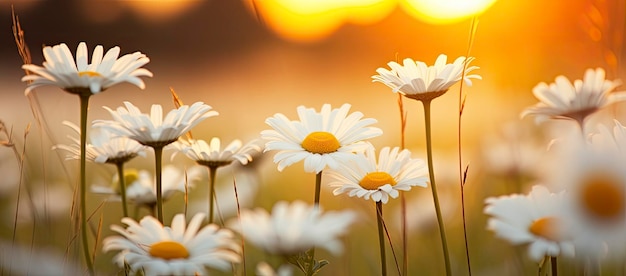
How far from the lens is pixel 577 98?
1.01 meters

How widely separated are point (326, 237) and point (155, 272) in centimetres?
18

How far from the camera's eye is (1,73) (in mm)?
7082

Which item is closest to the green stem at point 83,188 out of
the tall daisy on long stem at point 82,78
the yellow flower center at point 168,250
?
the tall daisy on long stem at point 82,78

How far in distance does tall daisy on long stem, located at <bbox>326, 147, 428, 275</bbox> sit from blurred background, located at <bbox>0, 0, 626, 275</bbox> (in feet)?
0.39

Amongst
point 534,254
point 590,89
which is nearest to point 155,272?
point 534,254

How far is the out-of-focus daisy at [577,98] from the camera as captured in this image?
3.29 feet

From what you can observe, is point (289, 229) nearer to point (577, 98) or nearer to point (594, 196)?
point (594, 196)

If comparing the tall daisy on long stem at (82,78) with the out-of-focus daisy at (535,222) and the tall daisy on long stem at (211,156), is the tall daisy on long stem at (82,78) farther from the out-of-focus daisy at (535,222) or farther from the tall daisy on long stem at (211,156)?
the out-of-focus daisy at (535,222)

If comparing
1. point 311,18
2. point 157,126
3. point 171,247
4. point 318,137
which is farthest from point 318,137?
point 311,18

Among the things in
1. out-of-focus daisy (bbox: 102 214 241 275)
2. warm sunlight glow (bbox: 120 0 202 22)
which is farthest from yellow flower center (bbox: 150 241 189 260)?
warm sunlight glow (bbox: 120 0 202 22)

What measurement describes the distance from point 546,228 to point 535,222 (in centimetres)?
3

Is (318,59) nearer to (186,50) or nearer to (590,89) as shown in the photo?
(186,50)

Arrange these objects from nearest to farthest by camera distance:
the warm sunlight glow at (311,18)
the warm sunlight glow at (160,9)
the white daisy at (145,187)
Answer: the white daisy at (145,187) → the warm sunlight glow at (311,18) → the warm sunlight glow at (160,9)

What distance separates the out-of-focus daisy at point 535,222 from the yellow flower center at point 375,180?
183 millimetres
